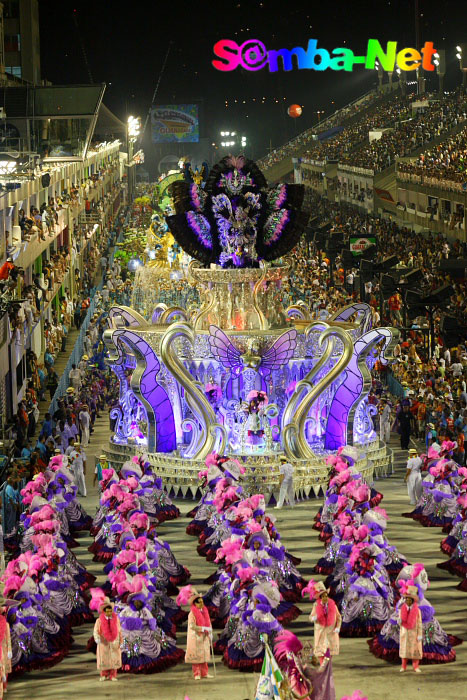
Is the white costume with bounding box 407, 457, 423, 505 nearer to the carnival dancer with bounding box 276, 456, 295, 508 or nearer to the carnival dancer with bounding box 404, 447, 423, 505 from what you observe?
the carnival dancer with bounding box 404, 447, 423, 505

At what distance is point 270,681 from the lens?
12648 millimetres

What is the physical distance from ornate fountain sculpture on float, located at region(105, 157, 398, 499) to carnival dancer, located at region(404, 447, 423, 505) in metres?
1.60

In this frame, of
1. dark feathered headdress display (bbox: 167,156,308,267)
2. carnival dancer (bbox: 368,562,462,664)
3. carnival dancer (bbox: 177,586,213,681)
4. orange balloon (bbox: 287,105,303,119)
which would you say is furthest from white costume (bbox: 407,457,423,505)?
orange balloon (bbox: 287,105,303,119)

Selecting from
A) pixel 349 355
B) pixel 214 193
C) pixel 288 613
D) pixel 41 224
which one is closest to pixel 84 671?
pixel 288 613

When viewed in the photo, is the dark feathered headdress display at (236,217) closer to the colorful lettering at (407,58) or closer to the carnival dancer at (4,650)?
the carnival dancer at (4,650)

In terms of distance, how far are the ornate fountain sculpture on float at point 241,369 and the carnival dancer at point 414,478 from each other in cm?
160

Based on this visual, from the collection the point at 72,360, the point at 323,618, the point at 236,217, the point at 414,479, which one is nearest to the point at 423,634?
the point at 323,618

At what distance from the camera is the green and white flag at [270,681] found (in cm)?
1252

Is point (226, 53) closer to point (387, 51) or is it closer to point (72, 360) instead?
point (387, 51)

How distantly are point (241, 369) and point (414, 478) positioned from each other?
383 cm

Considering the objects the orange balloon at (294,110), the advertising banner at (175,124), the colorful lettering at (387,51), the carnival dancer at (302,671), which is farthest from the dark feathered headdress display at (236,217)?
the advertising banner at (175,124)

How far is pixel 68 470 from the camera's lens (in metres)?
22.6

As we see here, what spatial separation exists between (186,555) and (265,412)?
4.78m

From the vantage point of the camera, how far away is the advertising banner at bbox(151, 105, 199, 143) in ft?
401
